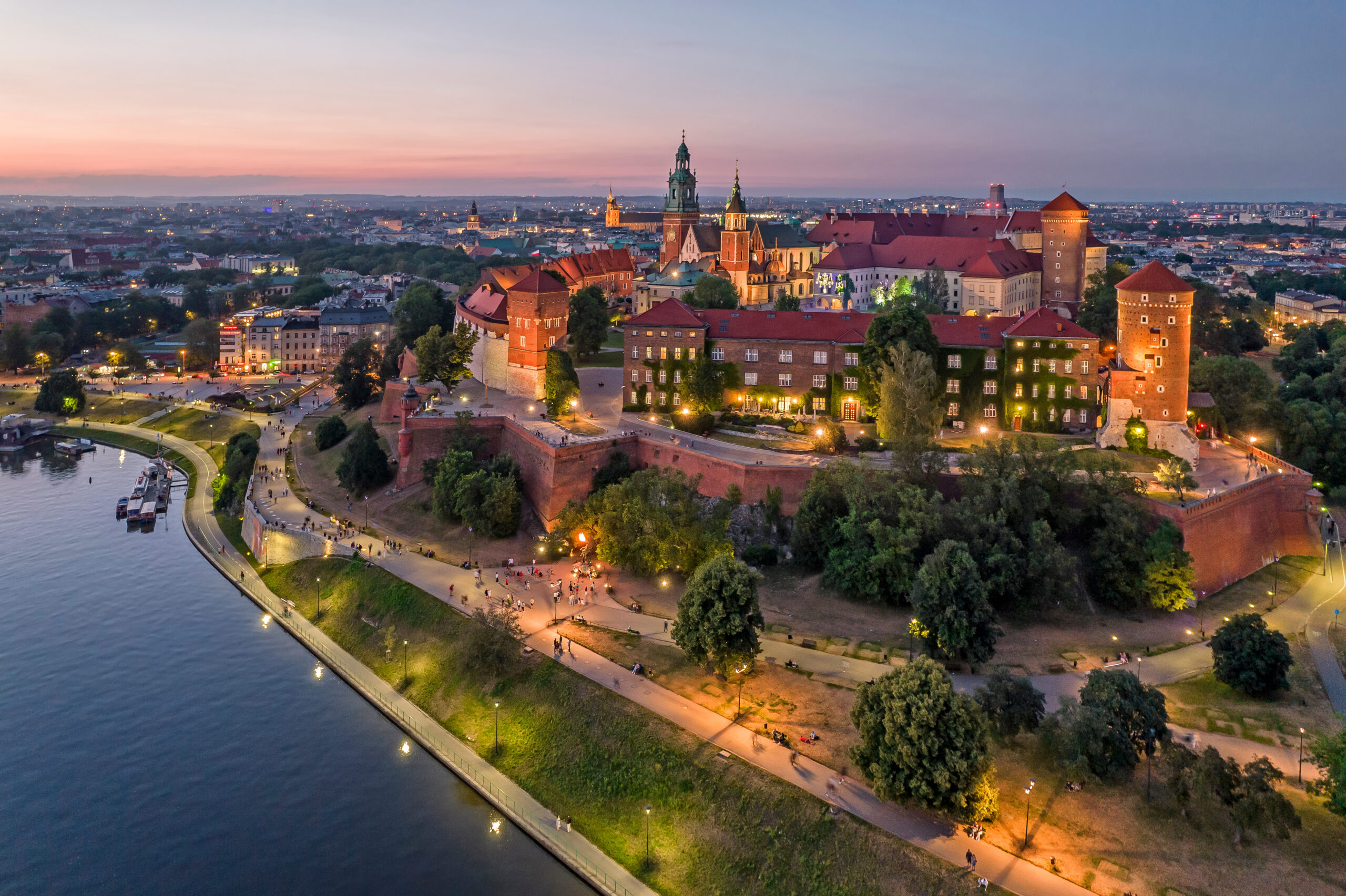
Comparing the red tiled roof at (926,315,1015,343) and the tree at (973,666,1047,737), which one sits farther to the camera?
the red tiled roof at (926,315,1015,343)

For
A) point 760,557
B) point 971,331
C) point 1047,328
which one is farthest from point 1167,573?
point 971,331

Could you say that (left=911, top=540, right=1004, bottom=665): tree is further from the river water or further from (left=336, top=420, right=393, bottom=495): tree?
(left=336, top=420, right=393, bottom=495): tree

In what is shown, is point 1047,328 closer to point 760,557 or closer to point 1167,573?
point 1167,573

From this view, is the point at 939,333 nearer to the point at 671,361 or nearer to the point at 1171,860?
the point at 671,361

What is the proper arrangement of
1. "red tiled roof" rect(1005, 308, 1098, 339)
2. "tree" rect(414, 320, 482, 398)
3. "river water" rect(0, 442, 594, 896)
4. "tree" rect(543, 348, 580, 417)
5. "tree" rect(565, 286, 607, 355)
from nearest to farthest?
"river water" rect(0, 442, 594, 896)
"red tiled roof" rect(1005, 308, 1098, 339)
"tree" rect(543, 348, 580, 417)
"tree" rect(414, 320, 482, 398)
"tree" rect(565, 286, 607, 355)

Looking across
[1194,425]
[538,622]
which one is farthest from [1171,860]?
[1194,425]

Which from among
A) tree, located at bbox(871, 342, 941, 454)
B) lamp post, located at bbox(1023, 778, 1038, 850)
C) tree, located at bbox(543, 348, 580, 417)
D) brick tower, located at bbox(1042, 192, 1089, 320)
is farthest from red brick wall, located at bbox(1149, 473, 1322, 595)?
brick tower, located at bbox(1042, 192, 1089, 320)

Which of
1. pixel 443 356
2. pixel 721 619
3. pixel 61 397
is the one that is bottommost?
pixel 721 619
